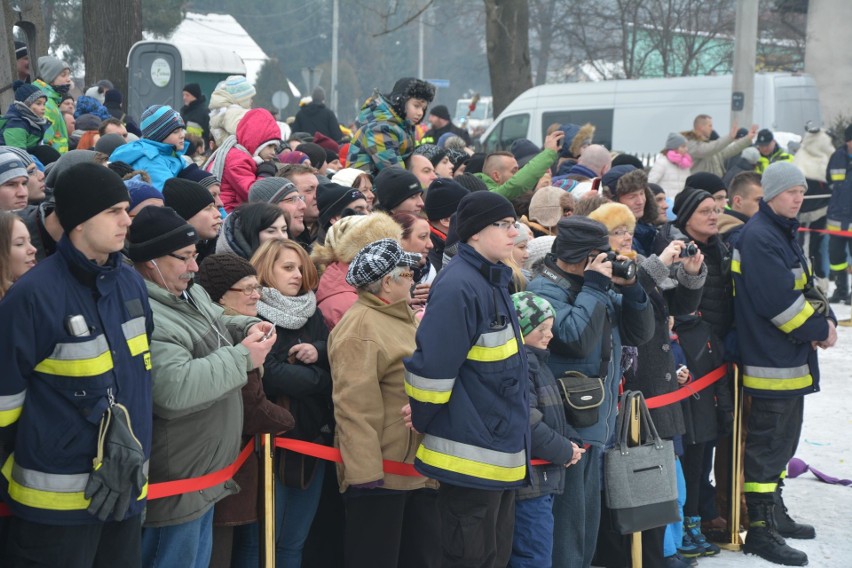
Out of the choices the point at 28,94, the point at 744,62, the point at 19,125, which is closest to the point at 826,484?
the point at 19,125

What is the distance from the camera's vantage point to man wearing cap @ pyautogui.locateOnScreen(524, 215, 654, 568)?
18.6 ft

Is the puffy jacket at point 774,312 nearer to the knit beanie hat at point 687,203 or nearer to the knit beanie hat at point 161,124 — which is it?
the knit beanie hat at point 687,203

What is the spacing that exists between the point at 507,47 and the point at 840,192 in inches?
306

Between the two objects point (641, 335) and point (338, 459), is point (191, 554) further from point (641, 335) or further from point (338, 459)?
point (641, 335)

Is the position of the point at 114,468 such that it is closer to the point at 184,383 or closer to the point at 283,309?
the point at 184,383

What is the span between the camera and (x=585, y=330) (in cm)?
561

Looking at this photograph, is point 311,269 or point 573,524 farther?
point 573,524

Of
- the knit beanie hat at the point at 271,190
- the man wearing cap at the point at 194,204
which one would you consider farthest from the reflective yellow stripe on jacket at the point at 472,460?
the knit beanie hat at the point at 271,190

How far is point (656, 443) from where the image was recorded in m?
6.09

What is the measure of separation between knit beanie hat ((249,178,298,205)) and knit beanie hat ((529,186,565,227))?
5.63ft

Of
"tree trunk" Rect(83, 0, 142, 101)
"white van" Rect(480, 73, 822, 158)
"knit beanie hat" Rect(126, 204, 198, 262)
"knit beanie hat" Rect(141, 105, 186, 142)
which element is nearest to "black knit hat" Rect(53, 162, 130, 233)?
"knit beanie hat" Rect(126, 204, 198, 262)

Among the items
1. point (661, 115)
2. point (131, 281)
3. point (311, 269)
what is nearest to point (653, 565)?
point (311, 269)

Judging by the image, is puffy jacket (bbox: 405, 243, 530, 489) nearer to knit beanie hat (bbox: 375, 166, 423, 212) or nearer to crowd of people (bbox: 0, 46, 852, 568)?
crowd of people (bbox: 0, 46, 852, 568)

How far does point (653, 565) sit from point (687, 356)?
4.57 ft
